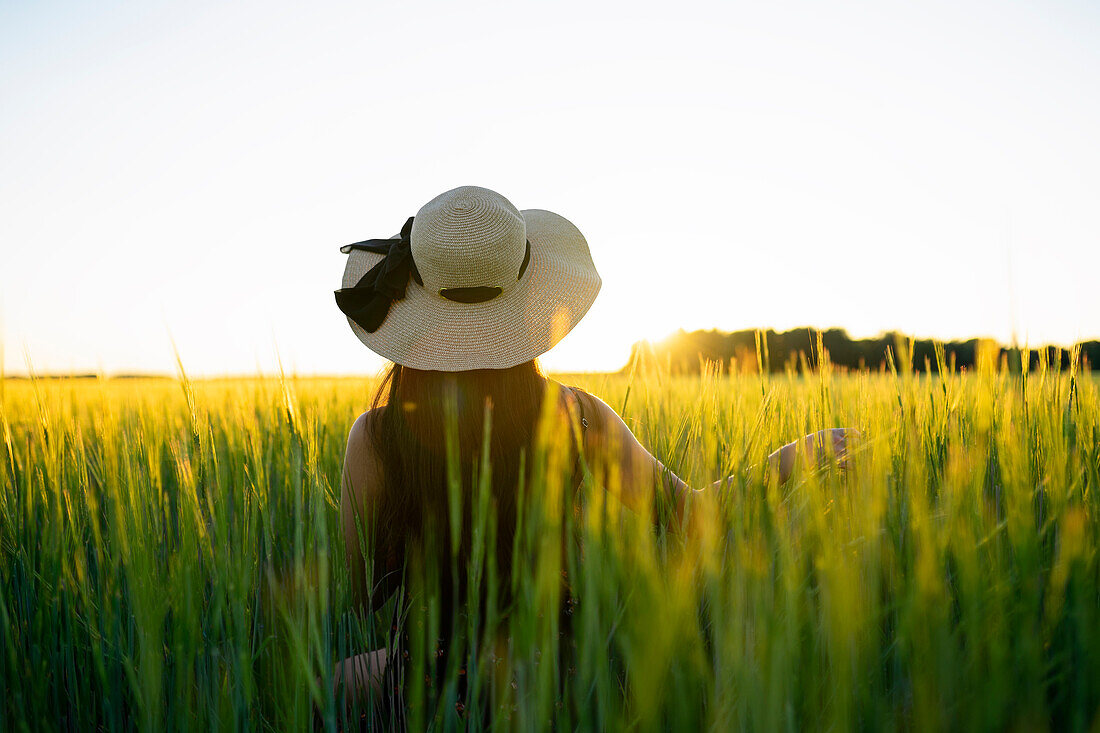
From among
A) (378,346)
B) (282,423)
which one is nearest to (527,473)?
(378,346)

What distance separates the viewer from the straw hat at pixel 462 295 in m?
1.05

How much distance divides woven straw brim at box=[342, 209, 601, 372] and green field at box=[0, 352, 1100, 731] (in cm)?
23

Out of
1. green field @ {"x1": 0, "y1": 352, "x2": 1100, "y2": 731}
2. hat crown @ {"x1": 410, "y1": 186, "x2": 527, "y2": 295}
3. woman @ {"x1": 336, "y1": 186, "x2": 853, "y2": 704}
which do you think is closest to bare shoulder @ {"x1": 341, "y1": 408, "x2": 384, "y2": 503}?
woman @ {"x1": 336, "y1": 186, "x2": 853, "y2": 704}

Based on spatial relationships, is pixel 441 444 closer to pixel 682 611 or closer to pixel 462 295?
pixel 462 295

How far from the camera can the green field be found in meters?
0.52

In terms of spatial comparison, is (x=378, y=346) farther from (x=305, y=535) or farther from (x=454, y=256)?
(x=305, y=535)

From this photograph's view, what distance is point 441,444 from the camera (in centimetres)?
106

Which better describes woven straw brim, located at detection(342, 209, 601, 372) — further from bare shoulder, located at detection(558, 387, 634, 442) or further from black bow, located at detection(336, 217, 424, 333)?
bare shoulder, located at detection(558, 387, 634, 442)

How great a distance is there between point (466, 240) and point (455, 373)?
0.25 m

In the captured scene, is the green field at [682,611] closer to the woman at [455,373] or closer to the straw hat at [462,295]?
the woman at [455,373]

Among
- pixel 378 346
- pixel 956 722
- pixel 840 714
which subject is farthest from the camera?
pixel 378 346

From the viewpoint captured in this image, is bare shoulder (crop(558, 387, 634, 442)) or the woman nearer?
the woman

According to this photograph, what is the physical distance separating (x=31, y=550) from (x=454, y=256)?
0.98 metres

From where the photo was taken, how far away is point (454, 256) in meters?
1.05
